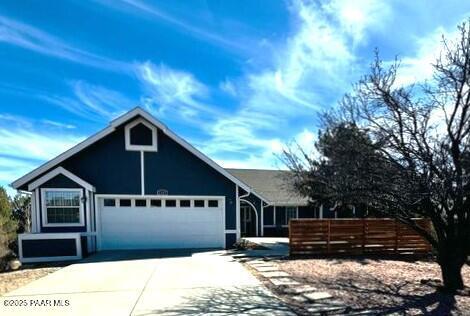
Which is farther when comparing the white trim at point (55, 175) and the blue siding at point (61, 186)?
the blue siding at point (61, 186)

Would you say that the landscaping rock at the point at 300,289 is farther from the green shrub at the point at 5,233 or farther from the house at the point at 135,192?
the green shrub at the point at 5,233

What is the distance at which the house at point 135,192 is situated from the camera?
1273cm

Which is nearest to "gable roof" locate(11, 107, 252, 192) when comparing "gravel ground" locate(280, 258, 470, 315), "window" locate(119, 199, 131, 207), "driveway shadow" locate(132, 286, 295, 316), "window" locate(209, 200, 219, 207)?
"window" locate(209, 200, 219, 207)

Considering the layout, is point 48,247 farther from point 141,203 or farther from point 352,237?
point 352,237

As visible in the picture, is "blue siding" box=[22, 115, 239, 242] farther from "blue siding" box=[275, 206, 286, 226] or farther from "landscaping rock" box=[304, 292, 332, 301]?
"blue siding" box=[275, 206, 286, 226]

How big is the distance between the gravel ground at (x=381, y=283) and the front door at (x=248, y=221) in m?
10.3

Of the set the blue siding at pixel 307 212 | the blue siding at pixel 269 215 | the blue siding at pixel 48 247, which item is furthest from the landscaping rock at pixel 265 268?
the blue siding at pixel 307 212

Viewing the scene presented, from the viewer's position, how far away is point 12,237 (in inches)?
493

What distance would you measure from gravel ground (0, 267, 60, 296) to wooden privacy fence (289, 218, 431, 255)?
8055 millimetres

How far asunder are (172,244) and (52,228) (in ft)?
15.1

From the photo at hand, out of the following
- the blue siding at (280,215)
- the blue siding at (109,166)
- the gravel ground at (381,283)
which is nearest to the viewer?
the gravel ground at (381,283)

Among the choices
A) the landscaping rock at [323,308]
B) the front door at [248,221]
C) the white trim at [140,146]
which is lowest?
the front door at [248,221]

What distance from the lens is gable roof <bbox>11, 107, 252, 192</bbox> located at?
41.4 feet

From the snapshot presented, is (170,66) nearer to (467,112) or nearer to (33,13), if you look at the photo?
(33,13)
